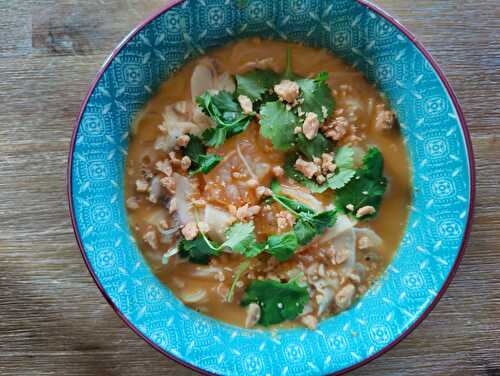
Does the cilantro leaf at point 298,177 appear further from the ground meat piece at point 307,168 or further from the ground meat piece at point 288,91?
the ground meat piece at point 288,91

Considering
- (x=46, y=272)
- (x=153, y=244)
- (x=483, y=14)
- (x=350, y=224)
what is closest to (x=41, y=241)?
(x=46, y=272)

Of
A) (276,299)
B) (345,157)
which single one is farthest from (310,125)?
(276,299)

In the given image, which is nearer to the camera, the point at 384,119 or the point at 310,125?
the point at 310,125

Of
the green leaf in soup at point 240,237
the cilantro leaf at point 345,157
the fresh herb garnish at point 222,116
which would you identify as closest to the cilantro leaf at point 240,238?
the green leaf in soup at point 240,237

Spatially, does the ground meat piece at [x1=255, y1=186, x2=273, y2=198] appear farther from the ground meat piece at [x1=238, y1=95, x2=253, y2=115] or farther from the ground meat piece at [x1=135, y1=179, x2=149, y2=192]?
the ground meat piece at [x1=135, y1=179, x2=149, y2=192]

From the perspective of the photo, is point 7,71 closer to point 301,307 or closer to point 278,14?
point 278,14

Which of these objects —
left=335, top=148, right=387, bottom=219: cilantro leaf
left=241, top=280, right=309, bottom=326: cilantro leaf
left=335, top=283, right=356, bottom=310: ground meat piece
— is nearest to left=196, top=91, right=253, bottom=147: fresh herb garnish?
left=335, top=148, right=387, bottom=219: cilantro leaf

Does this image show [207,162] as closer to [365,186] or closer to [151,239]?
[151,239]
